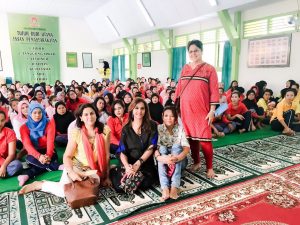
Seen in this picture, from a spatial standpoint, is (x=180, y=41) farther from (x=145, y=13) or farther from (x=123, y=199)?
(x=123, y=199)

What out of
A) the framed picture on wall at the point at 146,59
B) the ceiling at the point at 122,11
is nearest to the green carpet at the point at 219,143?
the ceiling at the point at 122,11

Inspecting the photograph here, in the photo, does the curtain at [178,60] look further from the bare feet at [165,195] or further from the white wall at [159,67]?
the bare feet at [165,195]

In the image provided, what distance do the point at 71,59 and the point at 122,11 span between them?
13.8ft

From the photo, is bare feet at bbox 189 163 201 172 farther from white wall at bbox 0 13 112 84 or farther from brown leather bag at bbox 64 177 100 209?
white wall at bbox 0 13 112 84

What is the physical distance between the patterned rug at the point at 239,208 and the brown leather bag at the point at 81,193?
0.34 meters

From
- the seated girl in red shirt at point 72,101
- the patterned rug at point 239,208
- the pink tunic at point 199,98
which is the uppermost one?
the pink tunic at point 199,98

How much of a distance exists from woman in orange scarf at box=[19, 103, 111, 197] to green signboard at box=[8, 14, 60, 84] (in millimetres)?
9712

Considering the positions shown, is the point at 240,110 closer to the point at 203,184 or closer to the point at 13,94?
the point at 203,184

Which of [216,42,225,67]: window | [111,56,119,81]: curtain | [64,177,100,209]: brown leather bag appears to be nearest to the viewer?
[64,177,100,209]: brown leather bag

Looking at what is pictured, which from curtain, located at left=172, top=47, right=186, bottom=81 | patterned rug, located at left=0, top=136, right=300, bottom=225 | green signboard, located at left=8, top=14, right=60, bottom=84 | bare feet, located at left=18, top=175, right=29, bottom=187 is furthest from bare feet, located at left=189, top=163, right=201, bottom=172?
green signboard, located at left=8, top=14, right=60, bottom=84

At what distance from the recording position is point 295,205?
6.29ft

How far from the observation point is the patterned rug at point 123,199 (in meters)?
1.84

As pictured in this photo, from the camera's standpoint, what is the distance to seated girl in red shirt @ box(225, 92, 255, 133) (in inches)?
164

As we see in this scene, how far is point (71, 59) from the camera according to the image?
11.7m
